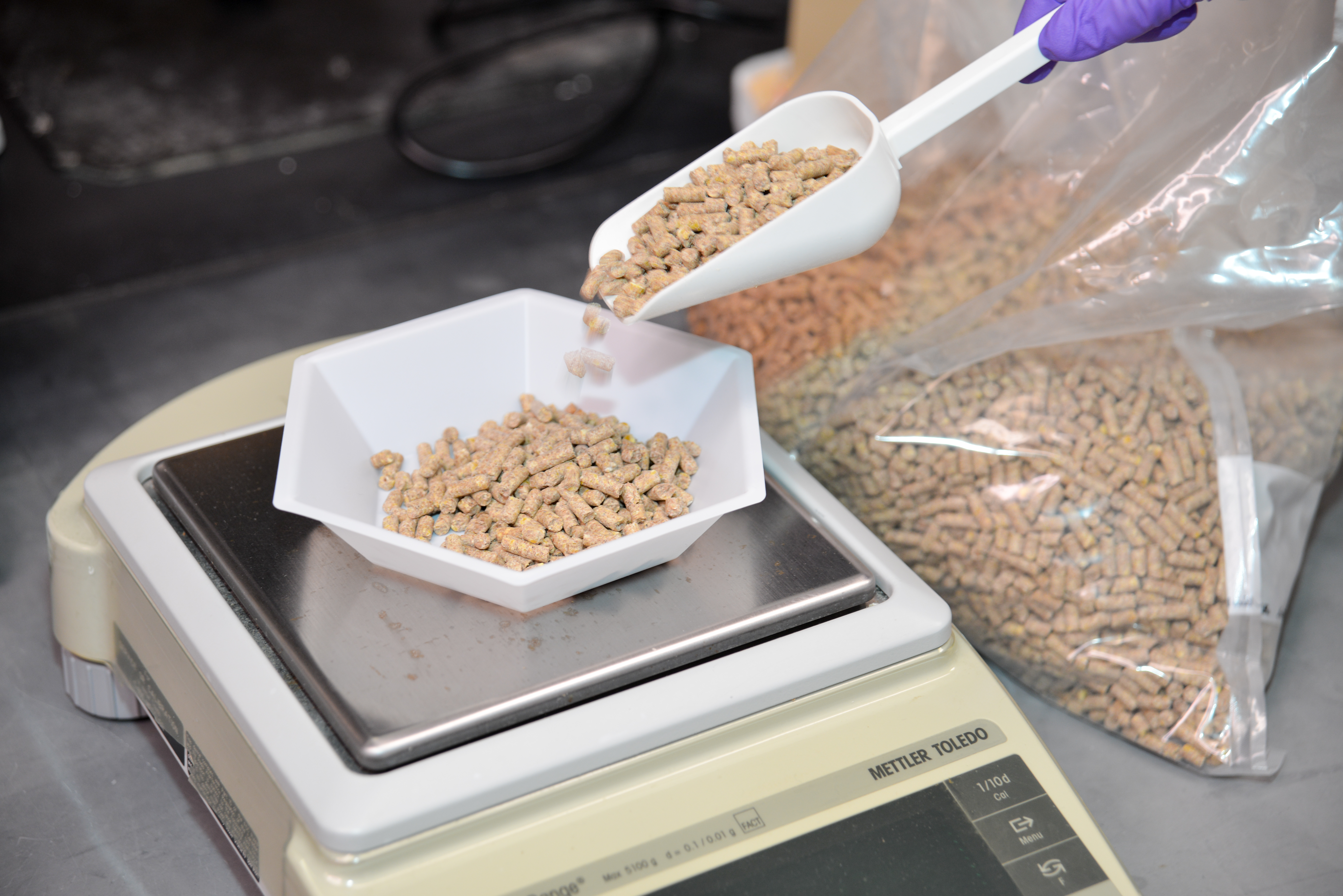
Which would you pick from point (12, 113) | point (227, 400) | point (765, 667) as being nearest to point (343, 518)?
point (765, 667)

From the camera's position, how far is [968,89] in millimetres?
799

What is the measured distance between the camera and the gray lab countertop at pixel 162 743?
2.75 feet

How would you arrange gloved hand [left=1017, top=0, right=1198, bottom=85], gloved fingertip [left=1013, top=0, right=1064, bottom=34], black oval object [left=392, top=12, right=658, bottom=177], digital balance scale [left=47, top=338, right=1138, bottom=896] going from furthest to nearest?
black oval object [left=392, top=12, right=658, bottom=177], gloved fingertip [left=1013, top=0, right=1064, bottom=34], gloved hand [left=1017, top=0, right=1198, bottom=85], digital balance scale [left=47, top=338, right=1138, bottom=896]

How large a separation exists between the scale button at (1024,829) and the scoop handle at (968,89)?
44 cm

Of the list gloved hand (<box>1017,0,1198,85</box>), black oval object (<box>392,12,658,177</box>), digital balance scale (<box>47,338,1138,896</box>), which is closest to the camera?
digital balance scale (<box>47,338,1138,896</box>)

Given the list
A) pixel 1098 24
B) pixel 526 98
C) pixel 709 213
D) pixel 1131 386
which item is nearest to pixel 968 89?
pixel 1098 24

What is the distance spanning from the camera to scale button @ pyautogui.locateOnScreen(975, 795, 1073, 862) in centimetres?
69

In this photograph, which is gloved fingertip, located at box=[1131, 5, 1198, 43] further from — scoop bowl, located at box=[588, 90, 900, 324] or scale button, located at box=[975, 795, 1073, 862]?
scale button, located at box=[975, 795, 1073, 862]

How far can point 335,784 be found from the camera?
63 centimetres

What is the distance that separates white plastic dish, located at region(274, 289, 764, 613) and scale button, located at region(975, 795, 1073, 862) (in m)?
0.24

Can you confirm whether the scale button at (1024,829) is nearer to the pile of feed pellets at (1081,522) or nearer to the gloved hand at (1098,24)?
the pile of feed pellets at (1081,522)

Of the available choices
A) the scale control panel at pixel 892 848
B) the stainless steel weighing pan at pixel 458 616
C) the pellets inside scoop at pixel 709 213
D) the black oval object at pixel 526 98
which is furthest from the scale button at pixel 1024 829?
the black oval object at pixel 526 98

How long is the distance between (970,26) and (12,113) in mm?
1604

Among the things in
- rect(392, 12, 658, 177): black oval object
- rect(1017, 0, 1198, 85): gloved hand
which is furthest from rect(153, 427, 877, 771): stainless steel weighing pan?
rect(392, 12, 658, 177): black oval object
